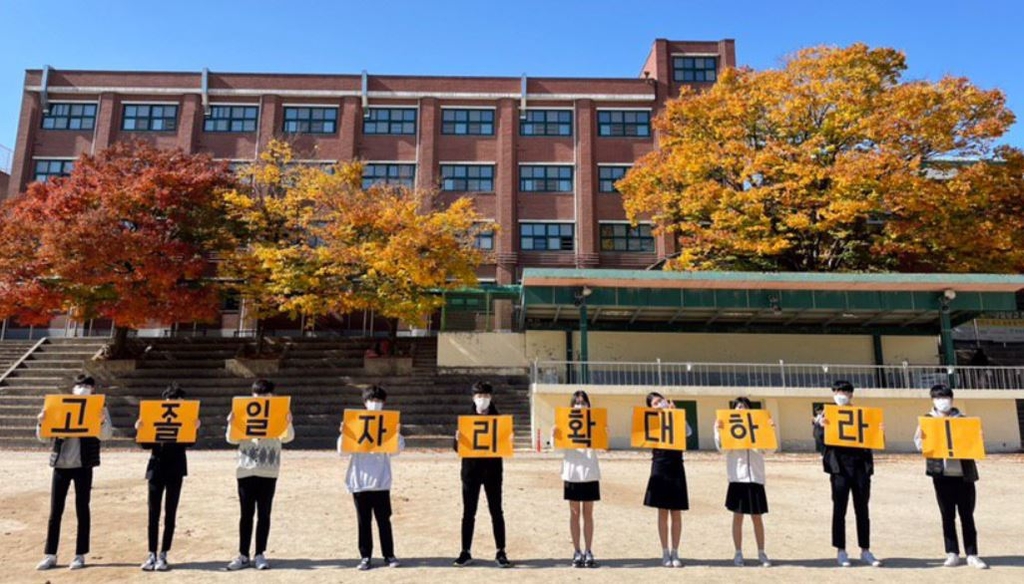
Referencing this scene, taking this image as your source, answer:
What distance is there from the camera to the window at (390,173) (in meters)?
37.8

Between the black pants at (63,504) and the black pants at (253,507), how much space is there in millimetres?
1732

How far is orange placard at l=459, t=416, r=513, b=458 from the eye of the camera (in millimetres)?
7570

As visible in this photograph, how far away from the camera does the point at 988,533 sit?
9.91 m

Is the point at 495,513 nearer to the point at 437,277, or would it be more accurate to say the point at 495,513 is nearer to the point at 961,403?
the point at 437,277

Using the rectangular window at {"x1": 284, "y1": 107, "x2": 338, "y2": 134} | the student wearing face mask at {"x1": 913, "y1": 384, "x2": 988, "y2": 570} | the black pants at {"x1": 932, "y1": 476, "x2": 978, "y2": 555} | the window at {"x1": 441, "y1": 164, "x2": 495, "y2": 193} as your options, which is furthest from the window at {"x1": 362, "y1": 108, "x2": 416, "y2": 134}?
the black pants at {"x1": 932, "y1": 476, "x2": 978, "y2": 555}

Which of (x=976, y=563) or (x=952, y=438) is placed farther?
(x=952, y=438)

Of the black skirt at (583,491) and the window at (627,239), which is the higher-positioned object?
the window at (627,239)

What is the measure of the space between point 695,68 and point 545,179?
37.1 ft

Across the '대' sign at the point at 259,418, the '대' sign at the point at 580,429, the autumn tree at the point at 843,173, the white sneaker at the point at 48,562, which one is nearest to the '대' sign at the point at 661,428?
the '대' sign at the point at 580,429

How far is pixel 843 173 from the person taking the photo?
2514 cm

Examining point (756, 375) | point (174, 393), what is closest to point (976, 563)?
point (174, 393)

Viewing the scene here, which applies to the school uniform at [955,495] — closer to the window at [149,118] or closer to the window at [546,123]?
the window at [546,123]

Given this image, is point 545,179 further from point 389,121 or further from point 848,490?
point 848,490

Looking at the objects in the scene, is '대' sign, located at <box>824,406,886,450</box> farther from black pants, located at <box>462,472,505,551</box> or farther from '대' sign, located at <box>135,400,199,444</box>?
'대' sign, located at <box>135,400,199,444</box>
